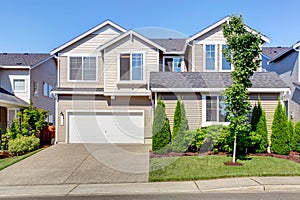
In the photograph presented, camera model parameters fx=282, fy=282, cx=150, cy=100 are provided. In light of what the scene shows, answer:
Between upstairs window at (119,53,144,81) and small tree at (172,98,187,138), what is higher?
upstairs window at (119,53,144,81)

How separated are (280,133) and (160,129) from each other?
5.40 metres

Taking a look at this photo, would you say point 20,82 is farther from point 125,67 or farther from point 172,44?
point 172,44

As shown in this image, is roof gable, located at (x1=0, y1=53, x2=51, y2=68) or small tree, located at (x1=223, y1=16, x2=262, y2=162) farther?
roof gable, located at (x1=0, y1=53, x2=51, y2=68)

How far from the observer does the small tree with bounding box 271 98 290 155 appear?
12.6 meters

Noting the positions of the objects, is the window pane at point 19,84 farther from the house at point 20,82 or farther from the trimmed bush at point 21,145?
the trimmed bush at point 21,145

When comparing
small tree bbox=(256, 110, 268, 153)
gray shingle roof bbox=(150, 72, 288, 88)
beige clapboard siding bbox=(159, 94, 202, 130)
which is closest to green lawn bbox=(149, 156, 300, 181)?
small tree bbox=(256, 110, 268, 153)

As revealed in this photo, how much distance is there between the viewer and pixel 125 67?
1709 cm

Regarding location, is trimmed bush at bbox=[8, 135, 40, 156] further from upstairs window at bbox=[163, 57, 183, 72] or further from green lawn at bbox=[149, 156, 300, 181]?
upstairs window at bbox=[163, 57, 183, 72]

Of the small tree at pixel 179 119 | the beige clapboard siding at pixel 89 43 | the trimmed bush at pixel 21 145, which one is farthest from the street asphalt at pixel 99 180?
the beige clapboard siding at pixel 89 43

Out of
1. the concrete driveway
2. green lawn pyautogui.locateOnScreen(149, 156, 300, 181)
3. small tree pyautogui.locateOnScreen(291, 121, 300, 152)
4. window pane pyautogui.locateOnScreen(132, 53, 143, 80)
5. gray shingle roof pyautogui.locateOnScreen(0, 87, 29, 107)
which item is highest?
window pane pyautogui.locateOnScreen(132, 53, 143, 80)

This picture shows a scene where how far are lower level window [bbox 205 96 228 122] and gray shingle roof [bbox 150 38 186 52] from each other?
6.78 m

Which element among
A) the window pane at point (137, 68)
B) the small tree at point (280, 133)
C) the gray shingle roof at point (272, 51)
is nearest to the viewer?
the small tree at point (280, 133)

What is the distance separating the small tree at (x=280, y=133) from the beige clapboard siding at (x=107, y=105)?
285 inches

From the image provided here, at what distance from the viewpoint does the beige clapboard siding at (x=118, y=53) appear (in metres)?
17.1
